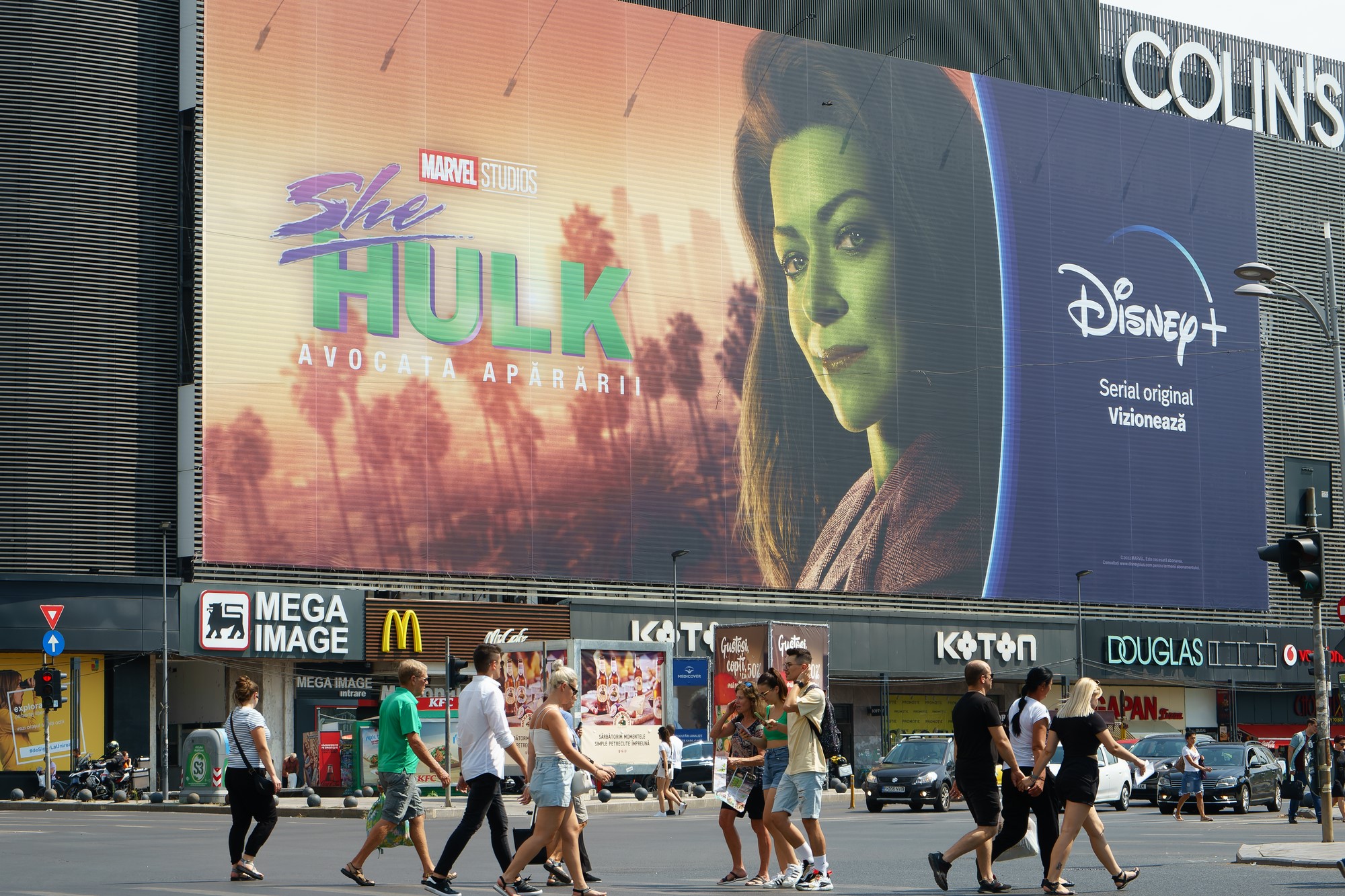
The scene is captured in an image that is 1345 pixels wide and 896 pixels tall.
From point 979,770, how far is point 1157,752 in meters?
23.6

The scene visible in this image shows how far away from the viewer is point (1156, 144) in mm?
68438

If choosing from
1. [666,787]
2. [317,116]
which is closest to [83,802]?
[666,787]

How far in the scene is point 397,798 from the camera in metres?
14.9

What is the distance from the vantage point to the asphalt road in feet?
50.8

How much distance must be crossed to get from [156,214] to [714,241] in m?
17.1

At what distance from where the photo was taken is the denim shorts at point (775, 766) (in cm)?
1562

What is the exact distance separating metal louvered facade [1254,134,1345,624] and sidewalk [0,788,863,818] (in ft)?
121

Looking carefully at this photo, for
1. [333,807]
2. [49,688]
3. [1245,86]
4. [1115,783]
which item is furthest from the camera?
[1245,86]

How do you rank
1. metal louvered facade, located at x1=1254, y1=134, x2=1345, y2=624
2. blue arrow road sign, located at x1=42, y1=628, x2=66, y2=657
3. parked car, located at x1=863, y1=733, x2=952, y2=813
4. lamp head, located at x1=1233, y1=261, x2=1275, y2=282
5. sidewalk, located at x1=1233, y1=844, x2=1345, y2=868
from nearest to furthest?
sidewalk, located at x1=1233, y1=844, x2=1345, y2=868 < lamp head, located at x1=1233, y1=261, x2=1275, y2=282 < parked car, located at x1=863, y1=733, x2=952, y2=813 < blue arrow road sign, located at x1=42, y1=628, x2=66, y2=657 < metal louvered facade, located at x1=1254, y1=134, x2=1345, y2=624

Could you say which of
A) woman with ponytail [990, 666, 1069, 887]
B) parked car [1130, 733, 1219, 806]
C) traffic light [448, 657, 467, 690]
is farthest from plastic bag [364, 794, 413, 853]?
parked car [1130, 733, 1219, 806]

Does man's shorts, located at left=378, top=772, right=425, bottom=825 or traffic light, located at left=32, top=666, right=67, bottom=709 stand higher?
man's shorts, located at left=378, top=772, right=425, bottom=825

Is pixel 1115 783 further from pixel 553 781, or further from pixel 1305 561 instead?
pixel 553 781

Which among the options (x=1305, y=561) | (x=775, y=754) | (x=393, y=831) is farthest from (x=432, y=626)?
(x=393, y=831)

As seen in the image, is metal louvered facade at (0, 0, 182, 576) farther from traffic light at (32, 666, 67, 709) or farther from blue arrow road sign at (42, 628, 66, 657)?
traffic light at (32, 666, 67, 709)
